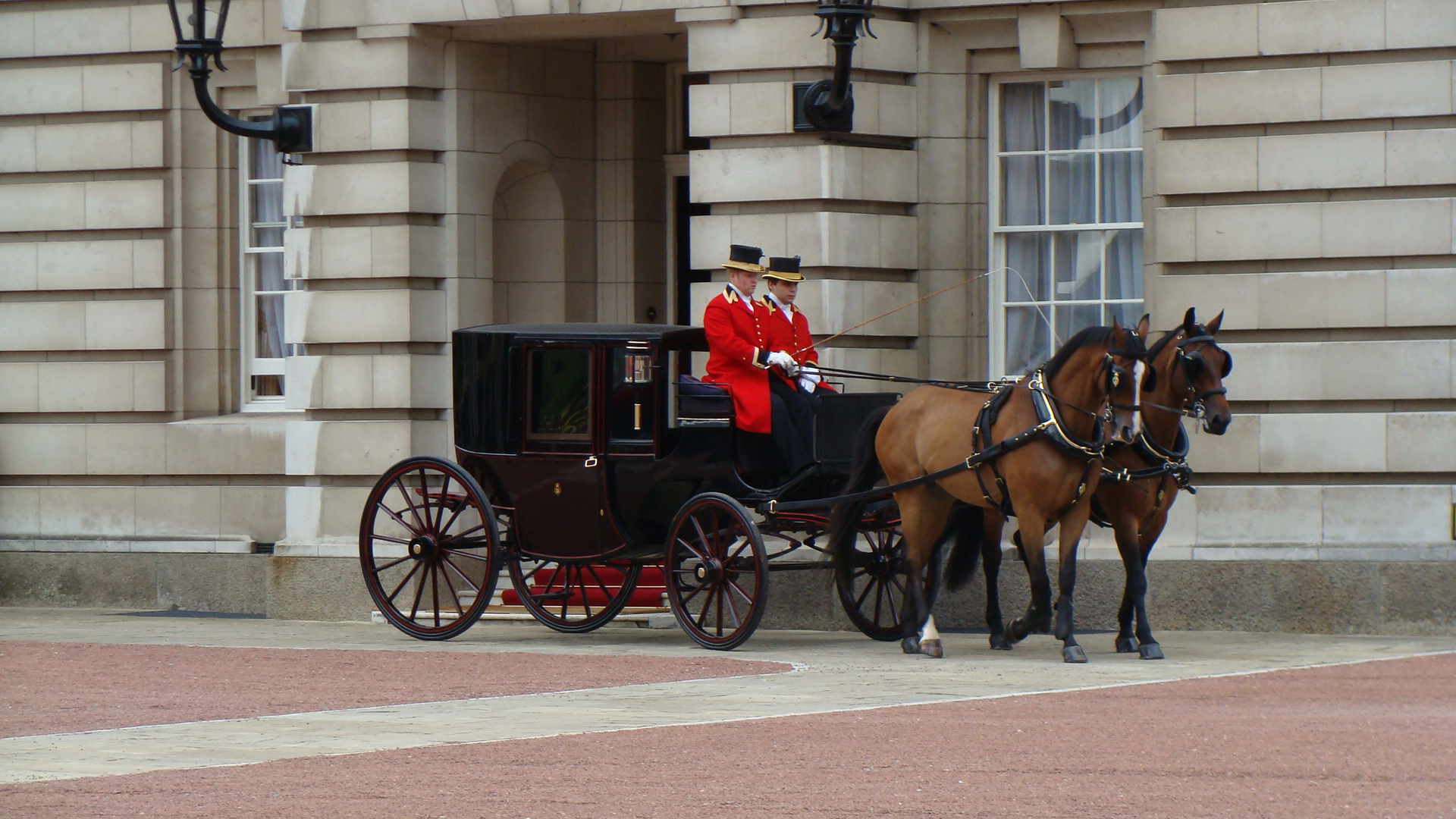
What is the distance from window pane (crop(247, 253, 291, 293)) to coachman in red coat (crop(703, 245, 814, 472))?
5344 millimetres

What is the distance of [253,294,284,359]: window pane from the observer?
17.2 metres

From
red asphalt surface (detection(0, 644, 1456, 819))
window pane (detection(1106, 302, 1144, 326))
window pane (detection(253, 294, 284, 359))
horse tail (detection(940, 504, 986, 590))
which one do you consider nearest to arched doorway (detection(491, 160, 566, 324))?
window pane (detection(253, 294, 284, 359))

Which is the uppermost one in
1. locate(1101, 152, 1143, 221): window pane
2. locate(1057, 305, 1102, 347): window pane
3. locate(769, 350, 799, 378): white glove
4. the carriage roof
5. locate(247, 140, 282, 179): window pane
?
locate(247, 140, 282, 179): window pane

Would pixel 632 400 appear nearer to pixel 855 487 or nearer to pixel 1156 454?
pixel 855 487

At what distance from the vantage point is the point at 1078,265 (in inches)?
589

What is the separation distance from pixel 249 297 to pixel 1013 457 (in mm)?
7514

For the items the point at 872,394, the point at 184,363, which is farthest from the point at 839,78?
the point at 184,363

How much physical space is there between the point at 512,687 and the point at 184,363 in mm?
6919

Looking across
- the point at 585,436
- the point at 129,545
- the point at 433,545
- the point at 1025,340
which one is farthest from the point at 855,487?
the point at 129,545

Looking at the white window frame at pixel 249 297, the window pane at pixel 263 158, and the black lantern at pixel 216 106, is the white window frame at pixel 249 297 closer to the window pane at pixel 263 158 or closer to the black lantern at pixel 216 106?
the window pane at pixel 263 158

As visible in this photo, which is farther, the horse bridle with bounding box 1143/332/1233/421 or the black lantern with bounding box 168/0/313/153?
the black lantern with bounding box 168/0/313/153

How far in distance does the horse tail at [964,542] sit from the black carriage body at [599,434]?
0.73 m

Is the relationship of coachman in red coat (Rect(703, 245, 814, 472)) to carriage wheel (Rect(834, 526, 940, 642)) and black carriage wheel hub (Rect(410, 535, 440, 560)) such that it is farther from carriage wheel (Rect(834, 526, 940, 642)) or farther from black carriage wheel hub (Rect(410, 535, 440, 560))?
black carriage wheel hub (Rect(410, 535, 440, 560))

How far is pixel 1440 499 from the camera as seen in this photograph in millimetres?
13344
